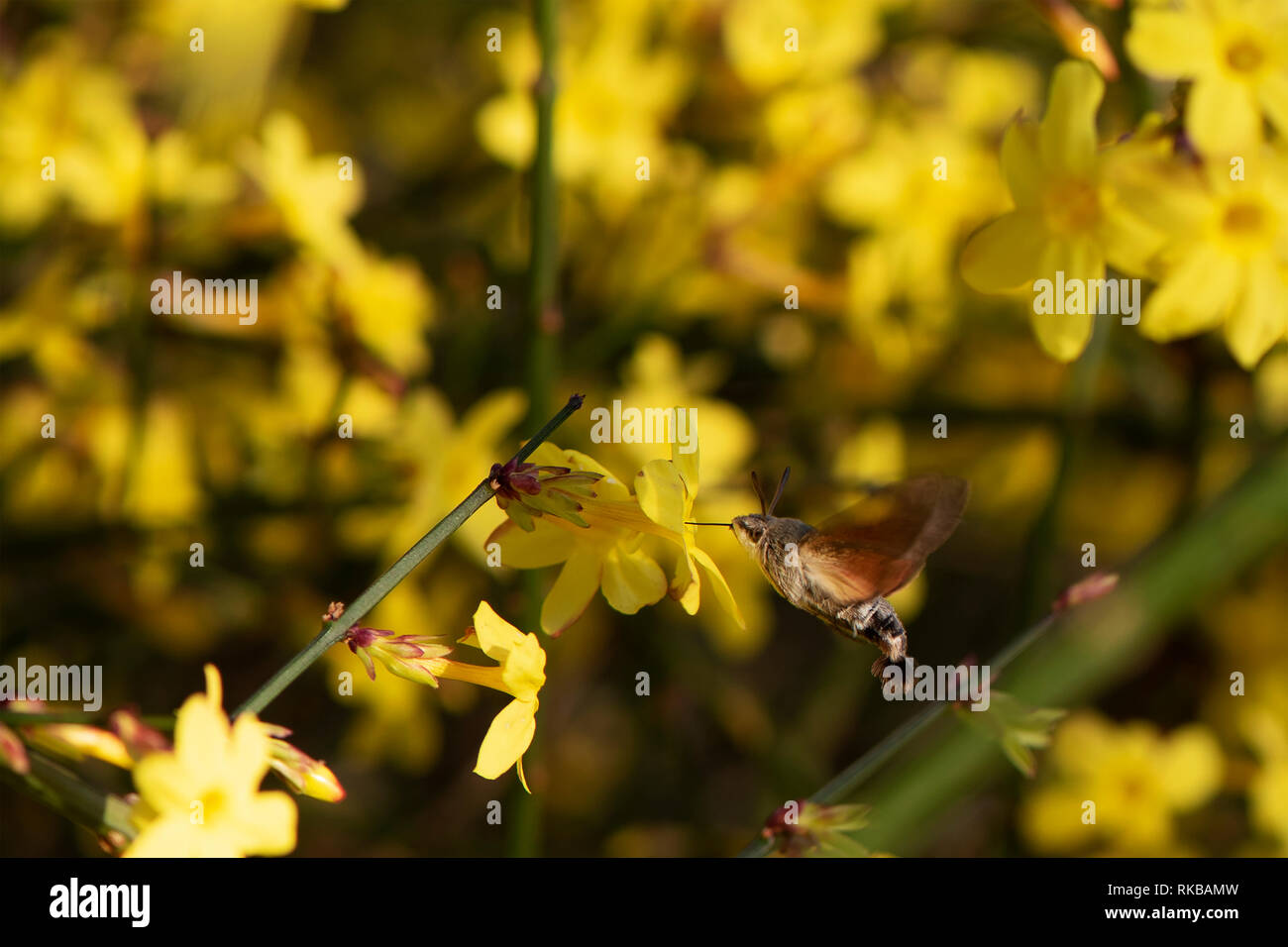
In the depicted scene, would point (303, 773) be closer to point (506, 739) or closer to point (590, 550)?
point (506, 739)

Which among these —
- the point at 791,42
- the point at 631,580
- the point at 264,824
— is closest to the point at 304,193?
the point at 791,42

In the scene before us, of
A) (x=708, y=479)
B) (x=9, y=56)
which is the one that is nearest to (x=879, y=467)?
(x=708, y=479)

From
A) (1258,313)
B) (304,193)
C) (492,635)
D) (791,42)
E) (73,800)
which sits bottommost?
(73,800)

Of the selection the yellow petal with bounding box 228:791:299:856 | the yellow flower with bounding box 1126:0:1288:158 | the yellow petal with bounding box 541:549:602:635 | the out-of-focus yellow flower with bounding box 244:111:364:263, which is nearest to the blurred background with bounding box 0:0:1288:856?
the out-of-focus yellow flower with bounding box 244:111:364:263

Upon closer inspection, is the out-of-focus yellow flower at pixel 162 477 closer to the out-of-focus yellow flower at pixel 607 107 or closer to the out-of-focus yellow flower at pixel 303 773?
the out-of-focus yellow flower at pixel 607 107

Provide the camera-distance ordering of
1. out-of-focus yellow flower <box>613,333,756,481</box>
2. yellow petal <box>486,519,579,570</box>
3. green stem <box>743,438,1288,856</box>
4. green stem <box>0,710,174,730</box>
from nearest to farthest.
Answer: green stem <box>0,710,174,730</box> → yellow petal <box>486,519,579,570</box> → green stem <box>743,438,1288,856</box> → out-of-focus yellow flower <box>613,333,756,481</box>

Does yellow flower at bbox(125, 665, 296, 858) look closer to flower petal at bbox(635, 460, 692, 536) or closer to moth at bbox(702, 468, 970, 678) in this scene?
flower petal at bbox(635, 460, 692, 536)

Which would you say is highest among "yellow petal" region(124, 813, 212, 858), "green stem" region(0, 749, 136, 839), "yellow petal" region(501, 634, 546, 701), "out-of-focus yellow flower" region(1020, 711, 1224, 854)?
"yellow petal" region(501, 634, 546, 701)
